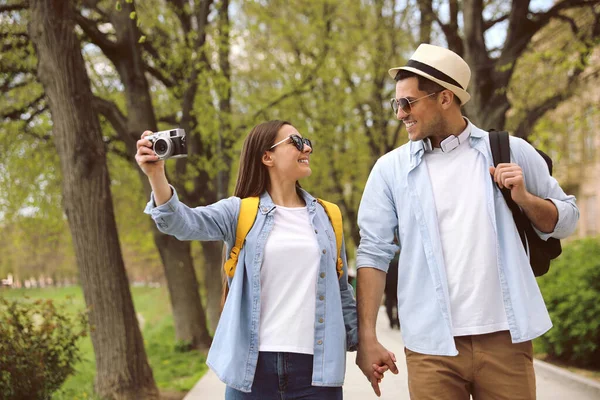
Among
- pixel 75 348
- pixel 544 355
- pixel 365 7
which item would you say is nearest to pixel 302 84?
pixel 365 7

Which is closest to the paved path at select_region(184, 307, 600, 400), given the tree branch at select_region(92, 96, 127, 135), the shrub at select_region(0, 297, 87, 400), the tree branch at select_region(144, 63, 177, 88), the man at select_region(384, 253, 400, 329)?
the shrub at select_region(0, 297, 87, 400)

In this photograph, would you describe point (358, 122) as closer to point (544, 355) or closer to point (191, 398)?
point (544, 355)

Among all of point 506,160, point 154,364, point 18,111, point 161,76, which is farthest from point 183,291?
point 506,160

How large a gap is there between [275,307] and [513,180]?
4.08 ft

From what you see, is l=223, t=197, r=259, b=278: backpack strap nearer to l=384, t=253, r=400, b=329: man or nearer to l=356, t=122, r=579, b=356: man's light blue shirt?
l=356, t=122, r=579, b=356: man's light blue shirt

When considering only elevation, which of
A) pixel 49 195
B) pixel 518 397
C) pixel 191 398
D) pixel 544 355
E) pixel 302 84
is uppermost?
pixel 302 84

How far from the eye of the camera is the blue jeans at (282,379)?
134 inches

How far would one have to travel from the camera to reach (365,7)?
21562mm

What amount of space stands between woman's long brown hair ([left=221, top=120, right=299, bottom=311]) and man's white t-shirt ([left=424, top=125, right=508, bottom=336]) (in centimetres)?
88

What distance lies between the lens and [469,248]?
3.40 m

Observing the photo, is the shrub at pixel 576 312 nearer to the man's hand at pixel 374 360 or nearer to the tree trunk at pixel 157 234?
the man's hand at pixel 374 360

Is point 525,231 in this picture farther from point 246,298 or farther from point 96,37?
point 96,37

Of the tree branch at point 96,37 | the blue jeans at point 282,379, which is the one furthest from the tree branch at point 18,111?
the blue jeans at point 282,379

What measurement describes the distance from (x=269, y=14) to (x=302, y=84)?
2728 mm
